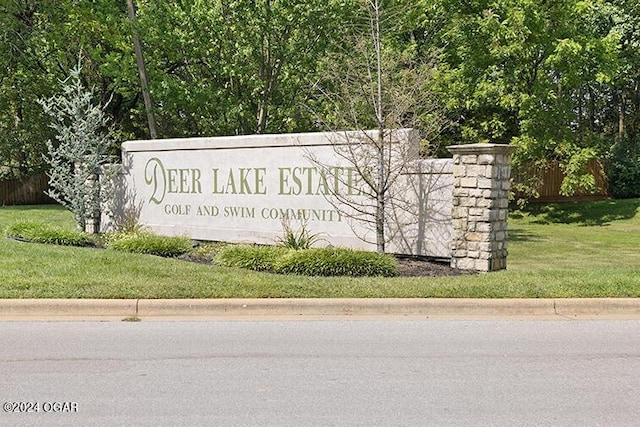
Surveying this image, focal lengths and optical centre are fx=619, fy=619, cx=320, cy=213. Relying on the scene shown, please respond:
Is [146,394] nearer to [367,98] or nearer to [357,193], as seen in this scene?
[357,193]

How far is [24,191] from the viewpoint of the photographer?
99.2ft

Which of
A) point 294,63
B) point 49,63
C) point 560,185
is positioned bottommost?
point 560,185

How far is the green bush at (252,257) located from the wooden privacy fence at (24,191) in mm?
23228

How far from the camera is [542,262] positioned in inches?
500

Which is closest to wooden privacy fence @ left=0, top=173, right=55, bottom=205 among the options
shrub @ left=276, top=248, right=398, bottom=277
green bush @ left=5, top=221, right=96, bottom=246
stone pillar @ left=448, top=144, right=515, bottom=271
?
green bush @ left=5, top=221, right=96, bottom=246

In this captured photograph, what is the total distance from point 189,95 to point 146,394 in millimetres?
14323

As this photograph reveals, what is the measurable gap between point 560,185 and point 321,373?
26.1m

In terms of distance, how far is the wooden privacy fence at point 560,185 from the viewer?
28812mm

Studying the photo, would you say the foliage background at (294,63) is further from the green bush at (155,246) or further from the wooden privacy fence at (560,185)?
the green bush at (155,246)

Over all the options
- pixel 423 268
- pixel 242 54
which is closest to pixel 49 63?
pixel 242 54

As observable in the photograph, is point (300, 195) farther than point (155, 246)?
Yes

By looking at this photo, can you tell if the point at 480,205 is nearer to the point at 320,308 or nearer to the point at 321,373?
the point at 320,308

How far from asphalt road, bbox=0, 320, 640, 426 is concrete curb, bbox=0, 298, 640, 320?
1.24 feet

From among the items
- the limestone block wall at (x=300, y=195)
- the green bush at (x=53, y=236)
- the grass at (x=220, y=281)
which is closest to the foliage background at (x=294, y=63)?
the limestone block wall at (x=300, y=195)
